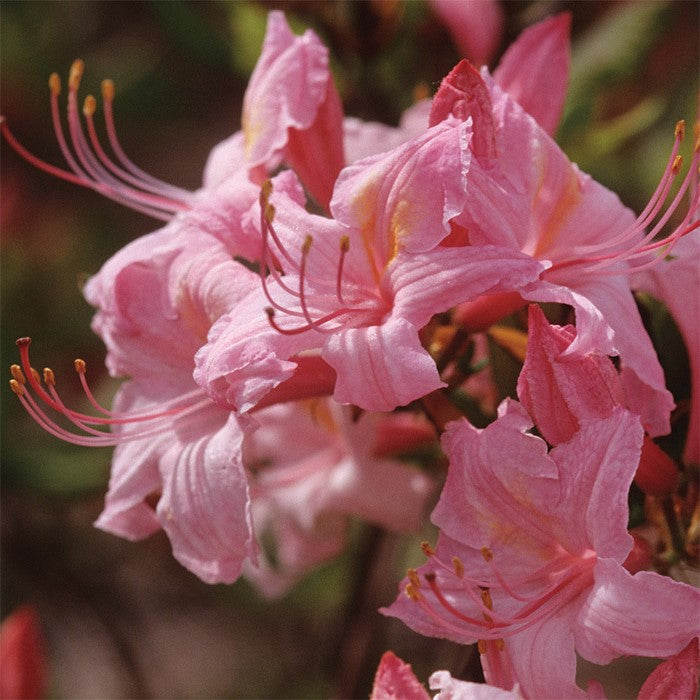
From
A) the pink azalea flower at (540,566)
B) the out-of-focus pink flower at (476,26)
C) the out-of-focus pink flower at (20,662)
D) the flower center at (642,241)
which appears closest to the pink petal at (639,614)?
the pink azalea flower at (540,566)

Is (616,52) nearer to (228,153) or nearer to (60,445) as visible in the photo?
(228,153)

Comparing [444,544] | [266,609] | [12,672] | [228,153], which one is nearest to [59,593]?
[266,609]

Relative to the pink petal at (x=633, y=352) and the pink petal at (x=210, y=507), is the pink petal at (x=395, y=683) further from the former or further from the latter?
the pink petal at (x=633, y=352)

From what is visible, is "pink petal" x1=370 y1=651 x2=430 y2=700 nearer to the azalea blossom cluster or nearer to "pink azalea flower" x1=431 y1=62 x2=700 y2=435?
the azalea blossom cluster

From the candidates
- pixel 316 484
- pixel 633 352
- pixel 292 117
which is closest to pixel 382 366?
pixel 633 352

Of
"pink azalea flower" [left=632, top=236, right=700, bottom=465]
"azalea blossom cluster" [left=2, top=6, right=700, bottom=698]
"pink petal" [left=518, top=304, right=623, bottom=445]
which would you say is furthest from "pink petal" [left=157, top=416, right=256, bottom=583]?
"pink azalea flower" [left=632, top=236, right=700, bottom=465]

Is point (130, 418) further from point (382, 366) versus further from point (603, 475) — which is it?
point (603, 475)

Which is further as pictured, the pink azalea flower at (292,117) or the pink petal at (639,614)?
the pink azalea flower at (292,117)
